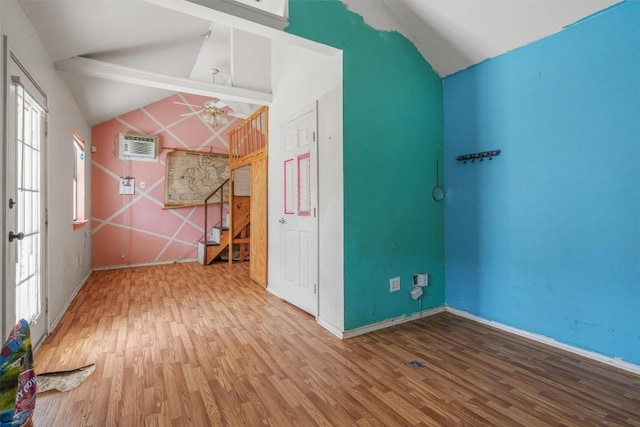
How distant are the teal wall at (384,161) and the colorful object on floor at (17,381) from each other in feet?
6.81

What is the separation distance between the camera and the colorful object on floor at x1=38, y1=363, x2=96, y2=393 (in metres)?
1.90

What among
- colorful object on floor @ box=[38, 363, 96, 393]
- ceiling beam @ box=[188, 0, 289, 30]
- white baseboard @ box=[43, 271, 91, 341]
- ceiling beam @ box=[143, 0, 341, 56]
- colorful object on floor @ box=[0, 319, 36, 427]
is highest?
ceiling beam @ box=[188, 0, 289, 30]

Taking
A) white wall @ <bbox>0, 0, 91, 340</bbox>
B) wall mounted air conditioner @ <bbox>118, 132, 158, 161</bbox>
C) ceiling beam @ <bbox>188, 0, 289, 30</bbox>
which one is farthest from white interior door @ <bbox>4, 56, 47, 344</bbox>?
wall mounted air conditioner @ <bbox>118, 132, 158, 161</bbox>

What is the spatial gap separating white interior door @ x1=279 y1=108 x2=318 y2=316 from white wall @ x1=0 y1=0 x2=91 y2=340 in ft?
7.45

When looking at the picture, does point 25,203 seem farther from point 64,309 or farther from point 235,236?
point 235,236

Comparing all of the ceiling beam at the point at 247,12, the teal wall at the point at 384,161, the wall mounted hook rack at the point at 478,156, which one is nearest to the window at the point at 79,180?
the ceiling beam at the point at 247,12

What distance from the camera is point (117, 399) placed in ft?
5.88

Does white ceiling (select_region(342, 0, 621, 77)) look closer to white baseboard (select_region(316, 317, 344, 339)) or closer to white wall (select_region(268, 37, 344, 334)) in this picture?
white wall (select_region(268, 37, 344, 334))

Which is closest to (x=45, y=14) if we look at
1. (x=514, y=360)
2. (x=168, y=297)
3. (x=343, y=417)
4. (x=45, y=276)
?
(x=45, y=276)

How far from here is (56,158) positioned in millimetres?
3064

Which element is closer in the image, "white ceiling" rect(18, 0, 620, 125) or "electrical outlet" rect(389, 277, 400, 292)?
"white ceiling" rect(18, 0, 620, 125)

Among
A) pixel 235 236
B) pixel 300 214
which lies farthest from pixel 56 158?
pixel 235 236

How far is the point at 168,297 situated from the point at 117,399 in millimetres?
2238

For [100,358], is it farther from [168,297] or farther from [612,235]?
[612,235]
